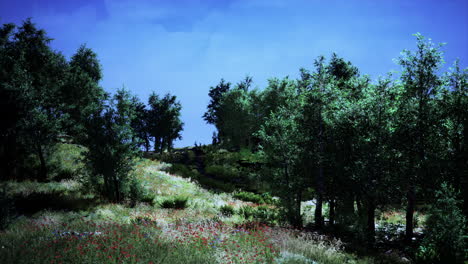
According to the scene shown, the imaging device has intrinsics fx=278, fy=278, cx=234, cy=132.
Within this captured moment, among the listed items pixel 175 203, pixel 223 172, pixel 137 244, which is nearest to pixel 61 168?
pixel 175 203

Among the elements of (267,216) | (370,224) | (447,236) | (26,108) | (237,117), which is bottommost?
(267,216)

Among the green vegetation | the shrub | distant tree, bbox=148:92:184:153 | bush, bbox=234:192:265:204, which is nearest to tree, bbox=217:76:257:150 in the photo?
distant tree, bbox=148:92:184:153

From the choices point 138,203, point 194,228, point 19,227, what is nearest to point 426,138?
point 194,228

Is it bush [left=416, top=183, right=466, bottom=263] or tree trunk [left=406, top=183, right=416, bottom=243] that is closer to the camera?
bush [left=416, top=183, right=466, bottom=263]

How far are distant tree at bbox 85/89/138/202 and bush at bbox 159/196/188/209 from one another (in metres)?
2.40

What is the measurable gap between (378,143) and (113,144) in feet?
43.5

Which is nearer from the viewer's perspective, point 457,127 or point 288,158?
point 457,127

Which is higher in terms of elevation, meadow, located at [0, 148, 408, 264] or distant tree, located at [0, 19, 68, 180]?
distant tree, located at [0, 19, 68, 180]

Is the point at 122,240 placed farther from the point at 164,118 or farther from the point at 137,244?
the point at 164,118

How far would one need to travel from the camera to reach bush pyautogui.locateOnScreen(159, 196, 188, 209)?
52.9ft

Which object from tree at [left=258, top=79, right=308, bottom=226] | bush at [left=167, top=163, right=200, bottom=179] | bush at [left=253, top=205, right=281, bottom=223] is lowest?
bush at [left=253, top=205, right=281, bottom=223]

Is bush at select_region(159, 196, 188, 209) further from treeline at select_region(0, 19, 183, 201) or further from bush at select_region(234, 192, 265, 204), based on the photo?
bush at select_region(234, 192, 265, 204)

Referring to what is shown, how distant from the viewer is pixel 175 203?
1638 cm

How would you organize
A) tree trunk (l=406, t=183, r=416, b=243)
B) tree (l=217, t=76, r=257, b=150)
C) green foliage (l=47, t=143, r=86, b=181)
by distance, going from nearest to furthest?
tree trunk (l=406, t=183, r=416, b=243) < green foliage (l=47, t=143, r=86, b=181) < tree (l=217, t=76, r=257, b=150)
